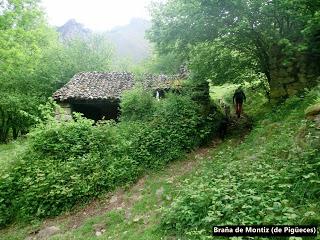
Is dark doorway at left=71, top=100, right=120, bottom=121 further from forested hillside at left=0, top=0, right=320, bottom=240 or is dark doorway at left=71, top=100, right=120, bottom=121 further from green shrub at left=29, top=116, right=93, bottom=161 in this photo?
green shrub at left=29, top=116, right=93, bottom=161

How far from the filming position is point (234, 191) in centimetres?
690

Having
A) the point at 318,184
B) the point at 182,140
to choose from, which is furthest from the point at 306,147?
the point at 182,140

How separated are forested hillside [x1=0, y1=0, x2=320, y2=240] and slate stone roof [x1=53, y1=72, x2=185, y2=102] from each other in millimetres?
1578

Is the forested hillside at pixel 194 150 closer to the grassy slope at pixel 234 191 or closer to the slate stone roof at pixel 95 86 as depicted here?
the grassy slope at pixel 234 191

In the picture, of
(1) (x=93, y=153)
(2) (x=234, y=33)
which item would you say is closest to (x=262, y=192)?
(1) (x=93, y=153)

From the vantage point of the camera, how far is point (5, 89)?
950 inches

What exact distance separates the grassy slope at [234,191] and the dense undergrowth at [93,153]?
1.97 ft

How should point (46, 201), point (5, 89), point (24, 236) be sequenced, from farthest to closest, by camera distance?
point (5, 89) → point (46, 201) → point (24, 236)

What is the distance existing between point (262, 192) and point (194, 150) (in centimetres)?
672

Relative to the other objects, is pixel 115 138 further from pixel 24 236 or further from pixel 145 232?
pixel 145 232

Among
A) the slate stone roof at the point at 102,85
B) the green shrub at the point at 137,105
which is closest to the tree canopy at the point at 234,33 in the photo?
the green shrub at the point at 137,105

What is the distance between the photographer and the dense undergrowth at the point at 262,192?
587 cm

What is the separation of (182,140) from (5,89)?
1655 centimetres

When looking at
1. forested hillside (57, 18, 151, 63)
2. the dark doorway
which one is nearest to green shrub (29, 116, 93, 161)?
the dark doorway
